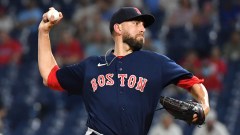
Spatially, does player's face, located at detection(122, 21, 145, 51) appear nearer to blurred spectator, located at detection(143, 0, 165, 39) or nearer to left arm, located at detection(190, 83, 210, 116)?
left arm, located at detection(190, 83, 210, 116)

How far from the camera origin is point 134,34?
5262 millimetres

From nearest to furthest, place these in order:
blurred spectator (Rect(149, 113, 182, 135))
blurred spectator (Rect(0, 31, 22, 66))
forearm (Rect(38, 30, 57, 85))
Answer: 1. forearm (Rect(38, 30, 57, 85))
2. blurred spectator (Rect(149, 113, 182, 135))
3. blurred spectator (Rect(0, 31, 22, 66))

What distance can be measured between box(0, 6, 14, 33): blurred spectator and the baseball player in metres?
9.30

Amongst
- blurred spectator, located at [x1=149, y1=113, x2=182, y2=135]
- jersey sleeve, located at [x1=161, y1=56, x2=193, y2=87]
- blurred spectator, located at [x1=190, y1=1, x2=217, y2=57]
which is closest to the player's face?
jersey sleeve, located at [x1=161, y1=56, x2=193, y2=87]

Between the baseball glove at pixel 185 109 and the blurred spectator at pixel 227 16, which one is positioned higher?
the baseball glove at pixel 185 109

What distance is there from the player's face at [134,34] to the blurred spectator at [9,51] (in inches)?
348

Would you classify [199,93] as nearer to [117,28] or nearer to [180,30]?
[117,28]

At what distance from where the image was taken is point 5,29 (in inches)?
572

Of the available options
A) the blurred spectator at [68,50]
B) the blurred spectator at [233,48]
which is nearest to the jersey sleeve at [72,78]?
the blurred spectator at [233,48]

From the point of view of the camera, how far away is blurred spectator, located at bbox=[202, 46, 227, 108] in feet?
38.4

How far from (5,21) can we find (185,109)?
33.5ft

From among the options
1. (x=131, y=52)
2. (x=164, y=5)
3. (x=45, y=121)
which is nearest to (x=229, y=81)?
(x=164, y=5)

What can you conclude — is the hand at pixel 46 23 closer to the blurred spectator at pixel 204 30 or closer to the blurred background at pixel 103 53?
the blurred background at pixel 103 53

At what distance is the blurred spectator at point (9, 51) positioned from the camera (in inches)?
547
